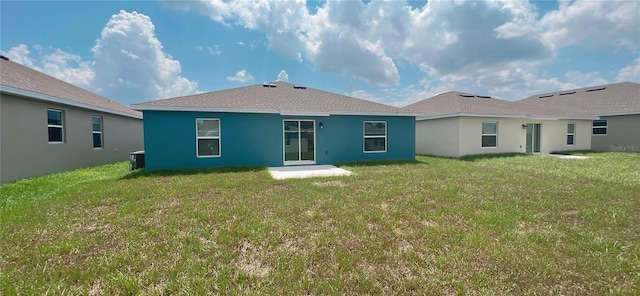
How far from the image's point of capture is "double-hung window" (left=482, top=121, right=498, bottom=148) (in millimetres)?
14852

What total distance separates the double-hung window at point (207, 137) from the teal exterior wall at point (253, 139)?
150 mm

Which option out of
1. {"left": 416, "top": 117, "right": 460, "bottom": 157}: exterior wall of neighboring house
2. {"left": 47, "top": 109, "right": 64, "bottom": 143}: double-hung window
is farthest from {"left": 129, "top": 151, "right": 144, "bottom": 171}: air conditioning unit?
{"left": 416, "top": 117, "right": 460, "bottom": 157}: exterior wall of neighboring house

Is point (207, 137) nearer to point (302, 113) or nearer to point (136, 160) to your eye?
point (136, 160)

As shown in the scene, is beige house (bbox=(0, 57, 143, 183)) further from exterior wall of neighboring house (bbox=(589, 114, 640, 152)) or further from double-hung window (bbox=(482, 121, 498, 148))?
exterior wall of neighboring house (bbox=(589, 114, 640, 152))

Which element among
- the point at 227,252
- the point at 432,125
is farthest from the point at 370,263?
the point at 432,125

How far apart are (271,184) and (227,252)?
153 inches

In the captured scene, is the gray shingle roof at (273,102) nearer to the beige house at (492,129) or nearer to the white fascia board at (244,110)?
the white fascia board at (244,110)

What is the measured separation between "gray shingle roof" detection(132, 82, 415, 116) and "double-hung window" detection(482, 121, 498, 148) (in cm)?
572

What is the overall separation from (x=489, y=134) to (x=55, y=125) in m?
19.9

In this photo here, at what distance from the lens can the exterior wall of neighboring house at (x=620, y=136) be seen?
16609 mm

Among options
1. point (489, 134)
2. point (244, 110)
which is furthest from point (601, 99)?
point (244, 110)

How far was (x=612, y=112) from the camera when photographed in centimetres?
1731

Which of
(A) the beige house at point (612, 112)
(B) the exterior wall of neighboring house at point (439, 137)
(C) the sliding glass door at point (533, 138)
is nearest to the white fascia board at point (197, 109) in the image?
(B) the exterior wall of neighboring house at point (439, 137)

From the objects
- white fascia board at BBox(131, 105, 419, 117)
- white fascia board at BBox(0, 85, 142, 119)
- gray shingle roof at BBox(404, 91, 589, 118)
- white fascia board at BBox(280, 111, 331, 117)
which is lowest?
white fascia board at BBox(280, 111, 331, 117)
